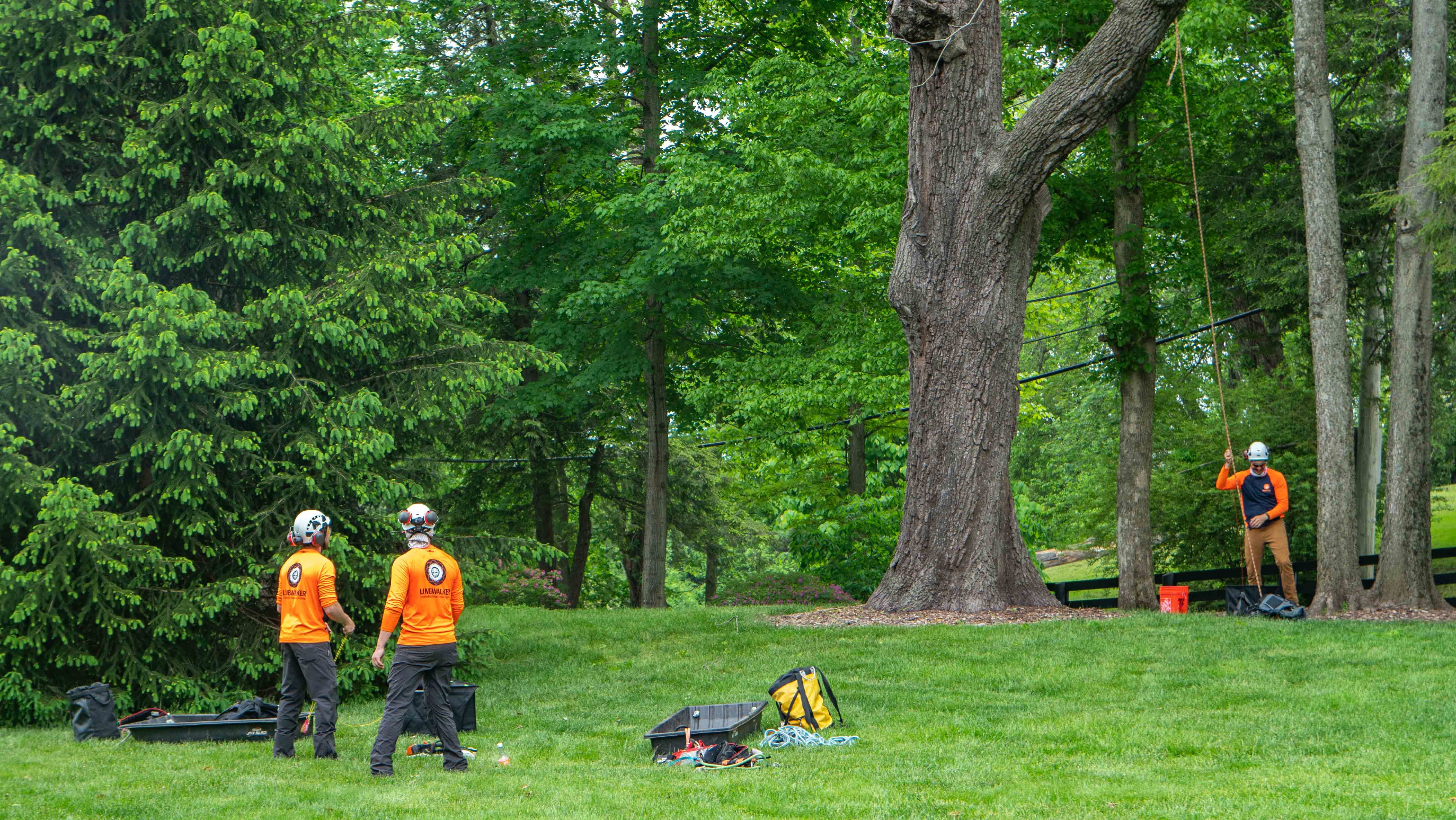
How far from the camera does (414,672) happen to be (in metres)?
7.69

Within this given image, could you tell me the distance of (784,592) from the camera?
21828 mm

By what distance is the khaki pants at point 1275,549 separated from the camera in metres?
13.5

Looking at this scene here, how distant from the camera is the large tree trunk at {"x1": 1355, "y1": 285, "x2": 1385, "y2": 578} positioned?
17.6 meters

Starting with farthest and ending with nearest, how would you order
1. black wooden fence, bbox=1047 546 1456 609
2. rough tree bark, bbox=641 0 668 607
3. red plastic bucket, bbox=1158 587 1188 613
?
rough tree bark, bbox=641 0 668 607 < black wooden fence, bbox=1047 546 1456 609 < red plastic bucket, bbox=1158 587 1188 613

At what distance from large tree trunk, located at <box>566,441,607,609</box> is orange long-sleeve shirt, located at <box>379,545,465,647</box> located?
62.5ft

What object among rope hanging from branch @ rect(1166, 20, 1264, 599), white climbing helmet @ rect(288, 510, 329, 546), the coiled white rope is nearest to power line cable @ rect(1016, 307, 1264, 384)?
rope hanging from branch @ rect(1166, 20, 1264, 599)

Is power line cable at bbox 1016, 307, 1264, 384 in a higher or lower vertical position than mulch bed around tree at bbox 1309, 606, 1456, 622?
higher

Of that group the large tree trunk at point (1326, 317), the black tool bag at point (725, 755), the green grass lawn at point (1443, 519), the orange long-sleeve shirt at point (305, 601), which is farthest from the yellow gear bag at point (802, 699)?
the green grass lawn at point (1443, 519)

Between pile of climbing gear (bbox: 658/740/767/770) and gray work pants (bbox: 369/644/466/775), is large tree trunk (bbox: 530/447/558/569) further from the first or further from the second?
pile of climbing gear (bbox: 658/740/767/770)

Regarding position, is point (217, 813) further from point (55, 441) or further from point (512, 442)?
point (512, 442)

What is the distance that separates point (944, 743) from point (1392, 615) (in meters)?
7.79

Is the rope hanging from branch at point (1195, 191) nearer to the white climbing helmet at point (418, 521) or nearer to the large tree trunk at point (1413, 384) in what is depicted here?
the large tree trunk at point (1413, 384)

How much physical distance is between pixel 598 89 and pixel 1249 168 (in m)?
11.8

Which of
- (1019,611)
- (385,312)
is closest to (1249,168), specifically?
(1019,611)
